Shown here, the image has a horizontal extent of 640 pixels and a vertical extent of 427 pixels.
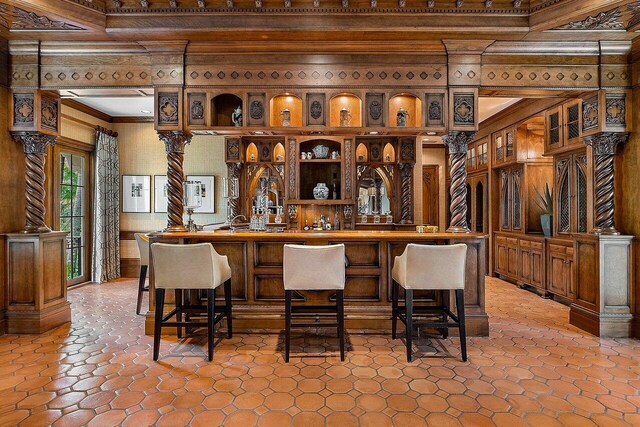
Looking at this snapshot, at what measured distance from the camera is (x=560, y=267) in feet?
15.9

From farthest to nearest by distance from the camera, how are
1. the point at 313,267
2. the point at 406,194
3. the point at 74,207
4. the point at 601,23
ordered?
1. the point at 406,194
2. the point at 74,207
3. the point at 601,23
4. the point at 313,267

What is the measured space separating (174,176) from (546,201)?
5.31 meters

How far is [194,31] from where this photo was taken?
3.47 meters

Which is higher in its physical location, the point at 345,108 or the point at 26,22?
the point at 26,22

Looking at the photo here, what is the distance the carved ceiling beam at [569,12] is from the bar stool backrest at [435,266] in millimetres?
2262

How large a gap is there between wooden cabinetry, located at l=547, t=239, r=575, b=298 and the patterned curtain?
7.21 meters

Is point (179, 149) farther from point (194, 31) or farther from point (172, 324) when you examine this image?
point (172, 324)

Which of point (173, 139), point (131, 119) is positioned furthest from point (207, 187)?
point (173, 139)

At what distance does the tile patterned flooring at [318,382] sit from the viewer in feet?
7.13

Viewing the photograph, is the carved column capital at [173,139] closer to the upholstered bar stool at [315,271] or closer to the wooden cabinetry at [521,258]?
the upholstered bar stool at [315,271]

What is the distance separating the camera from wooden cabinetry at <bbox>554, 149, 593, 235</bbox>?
4562 mm

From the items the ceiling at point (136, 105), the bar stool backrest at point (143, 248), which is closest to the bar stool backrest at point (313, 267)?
the bar stool backrest at point (143, 248)

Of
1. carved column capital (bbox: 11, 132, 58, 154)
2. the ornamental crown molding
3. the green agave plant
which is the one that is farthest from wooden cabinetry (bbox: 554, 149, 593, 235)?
carved column capital (bbox: 11, 132, 58, 154)

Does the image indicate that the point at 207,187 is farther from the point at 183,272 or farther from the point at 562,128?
the point at 562,128
